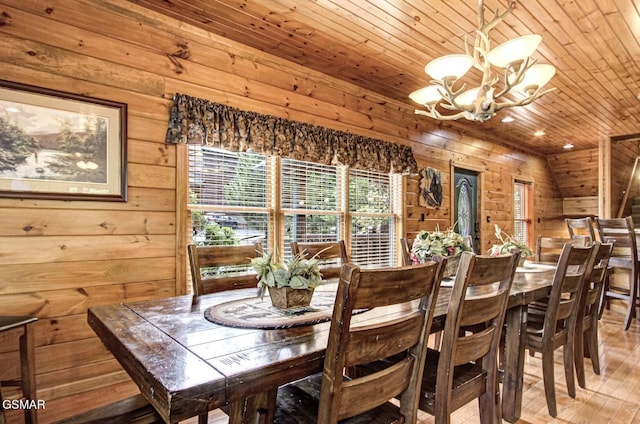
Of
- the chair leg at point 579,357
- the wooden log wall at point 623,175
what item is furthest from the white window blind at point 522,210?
the chair leg at point 579,357

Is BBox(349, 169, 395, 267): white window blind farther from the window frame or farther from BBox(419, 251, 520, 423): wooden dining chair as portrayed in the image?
the window frame

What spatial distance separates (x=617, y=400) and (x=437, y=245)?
5.22ft

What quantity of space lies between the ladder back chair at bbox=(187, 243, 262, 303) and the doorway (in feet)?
13.1

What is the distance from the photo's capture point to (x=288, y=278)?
1.56 meters

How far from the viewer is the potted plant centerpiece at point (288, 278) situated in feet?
5.11

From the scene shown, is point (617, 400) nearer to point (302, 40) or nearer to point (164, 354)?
point (164, 354)

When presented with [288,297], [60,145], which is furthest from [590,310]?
[60,145]

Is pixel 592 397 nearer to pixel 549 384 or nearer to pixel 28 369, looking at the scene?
pixel 549 384

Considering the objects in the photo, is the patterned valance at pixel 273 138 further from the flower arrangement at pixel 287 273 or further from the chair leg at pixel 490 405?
the chair leg at pixel 490 405

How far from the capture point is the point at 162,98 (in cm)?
272

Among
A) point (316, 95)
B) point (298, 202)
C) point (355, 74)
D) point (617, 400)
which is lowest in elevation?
point (617, 400)

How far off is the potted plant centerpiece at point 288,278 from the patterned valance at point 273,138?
1.61m

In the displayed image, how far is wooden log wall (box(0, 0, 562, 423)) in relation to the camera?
219cm

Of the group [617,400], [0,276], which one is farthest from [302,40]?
[617,400]
